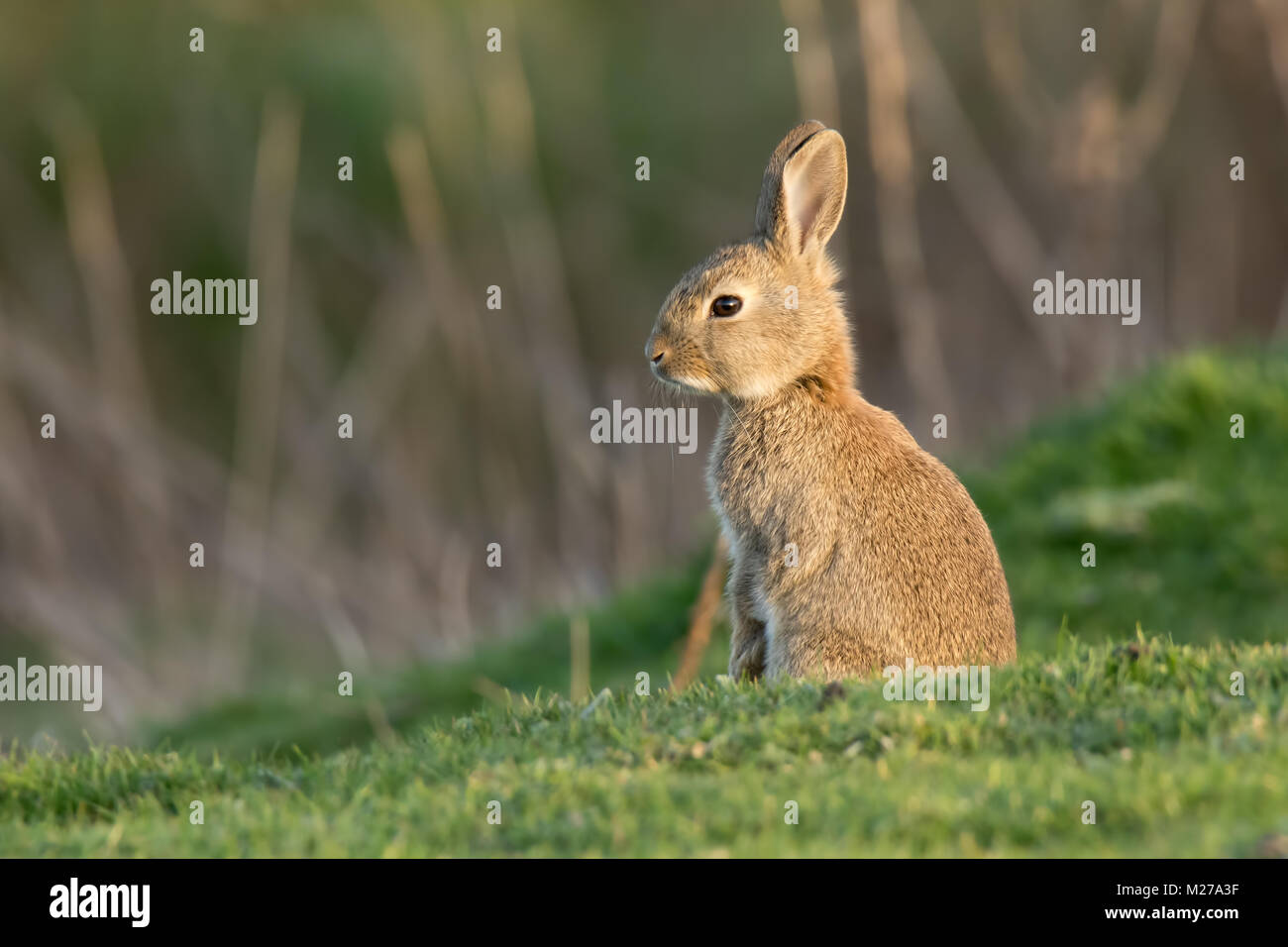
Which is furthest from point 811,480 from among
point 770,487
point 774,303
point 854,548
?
point 774,303

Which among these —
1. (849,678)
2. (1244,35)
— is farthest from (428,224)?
(1244,35)

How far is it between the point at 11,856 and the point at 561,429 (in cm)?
765

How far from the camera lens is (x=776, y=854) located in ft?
12.4

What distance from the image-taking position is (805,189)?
21.6ft

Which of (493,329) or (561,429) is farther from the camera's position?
(493,329)

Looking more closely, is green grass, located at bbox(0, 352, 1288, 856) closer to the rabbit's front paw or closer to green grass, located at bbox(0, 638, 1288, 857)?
green grass, located at bbox(0, 638, 1288, 857)

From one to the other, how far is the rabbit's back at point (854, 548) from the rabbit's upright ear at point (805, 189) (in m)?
0.79

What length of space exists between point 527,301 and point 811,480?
7.79 meters

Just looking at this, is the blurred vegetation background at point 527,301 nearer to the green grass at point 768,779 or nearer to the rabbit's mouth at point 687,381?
the rabbit's mouth at point 687,381

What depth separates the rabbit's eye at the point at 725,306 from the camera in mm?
6406

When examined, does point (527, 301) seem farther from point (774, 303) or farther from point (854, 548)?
point (854, 548)

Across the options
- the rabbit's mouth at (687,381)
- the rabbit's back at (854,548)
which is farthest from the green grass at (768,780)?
the rabbit's mouth at (687,381)

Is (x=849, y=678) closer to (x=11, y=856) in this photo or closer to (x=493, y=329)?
(x=11, y=856)
